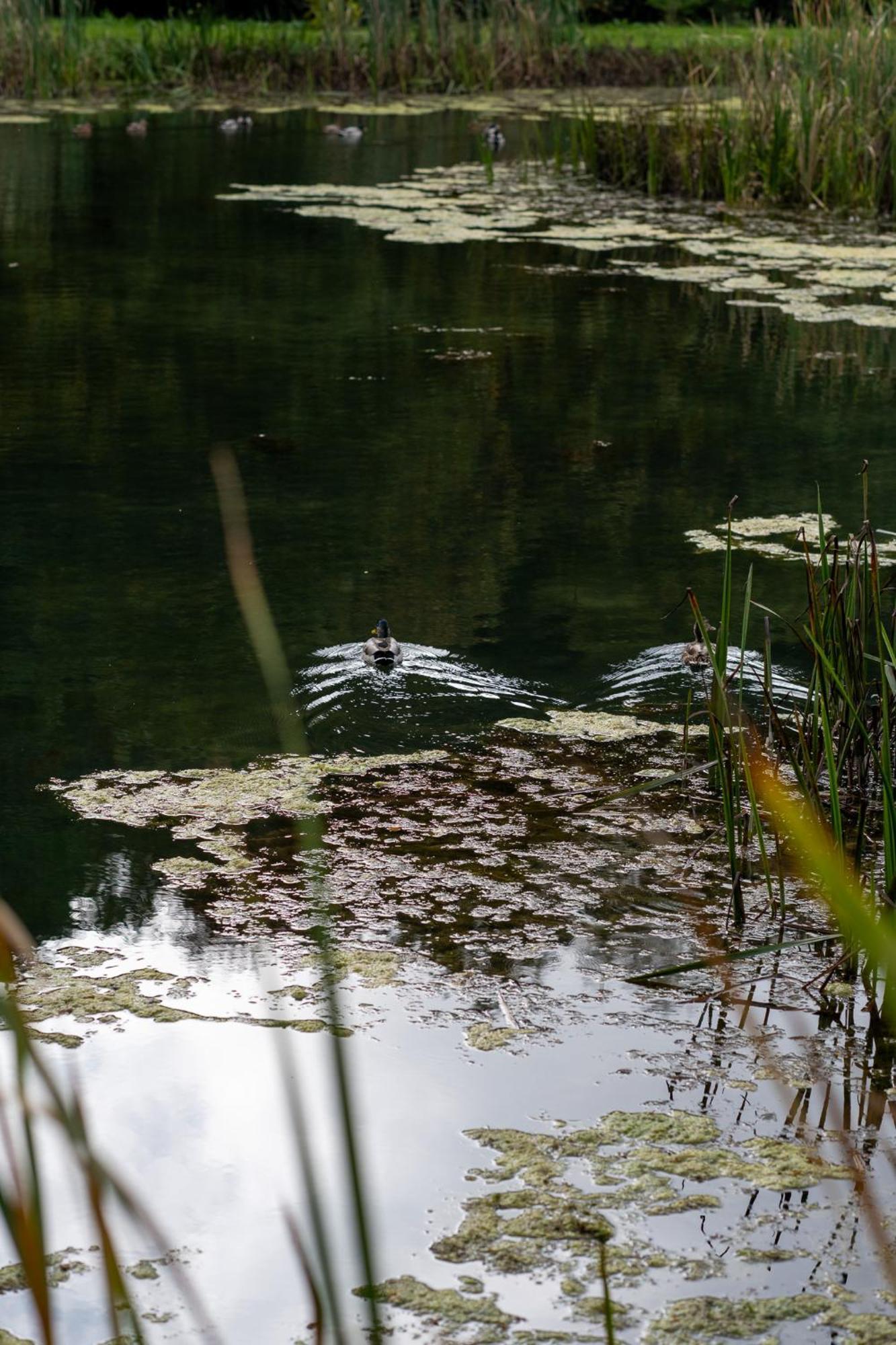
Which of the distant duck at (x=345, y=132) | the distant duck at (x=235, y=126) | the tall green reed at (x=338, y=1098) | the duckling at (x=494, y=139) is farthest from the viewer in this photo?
the distant duck at (x=235, y=126)

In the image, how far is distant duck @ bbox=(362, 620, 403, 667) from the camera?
3.63 metres

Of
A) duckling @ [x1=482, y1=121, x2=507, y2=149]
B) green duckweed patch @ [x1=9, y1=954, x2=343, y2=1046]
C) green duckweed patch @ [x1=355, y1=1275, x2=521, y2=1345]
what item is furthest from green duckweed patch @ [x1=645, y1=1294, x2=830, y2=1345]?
duckling @ [x1=482, y1=121, x2=507, y2=149]

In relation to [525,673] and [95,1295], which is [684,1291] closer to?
[95,1295]

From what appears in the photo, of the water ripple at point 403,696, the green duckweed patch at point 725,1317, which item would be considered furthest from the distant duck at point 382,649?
the green duckweed patch at point 725,1317

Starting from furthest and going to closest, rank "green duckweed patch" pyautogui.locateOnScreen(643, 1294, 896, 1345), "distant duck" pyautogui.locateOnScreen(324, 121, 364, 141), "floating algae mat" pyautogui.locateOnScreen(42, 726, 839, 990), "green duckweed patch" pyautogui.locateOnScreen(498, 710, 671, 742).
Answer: "distant duck" pyautogui.locateOnScreen(324, 121, 364, 141)
"green duckweed patch" pyautogui.locateOnScreen(498, 710, 671, 742)
"floating algae mat" pyautogui.locateOnScreen(42, 726, 839, 990)
"green duckweed patch" pyautogui.locateOnScreen(643, 1294, 896, 1345)

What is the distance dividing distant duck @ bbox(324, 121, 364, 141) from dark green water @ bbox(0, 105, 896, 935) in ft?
11.7

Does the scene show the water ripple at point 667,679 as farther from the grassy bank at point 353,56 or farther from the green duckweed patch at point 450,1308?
the grassy bank at point 353,56

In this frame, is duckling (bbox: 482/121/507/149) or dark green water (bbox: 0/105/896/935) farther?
duckling (bbox: 482/121/507/149)

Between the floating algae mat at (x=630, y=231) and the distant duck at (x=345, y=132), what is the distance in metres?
1.53

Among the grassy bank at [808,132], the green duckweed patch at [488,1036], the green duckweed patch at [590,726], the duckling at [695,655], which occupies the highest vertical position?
the grassy bank at [808,132]

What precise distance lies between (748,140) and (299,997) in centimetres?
786

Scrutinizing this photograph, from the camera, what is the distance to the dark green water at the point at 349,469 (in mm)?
3551

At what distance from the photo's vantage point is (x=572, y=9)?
15.2 metres

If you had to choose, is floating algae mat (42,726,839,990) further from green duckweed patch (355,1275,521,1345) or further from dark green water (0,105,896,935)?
green duckweed patch (355,1275,521,1345)
